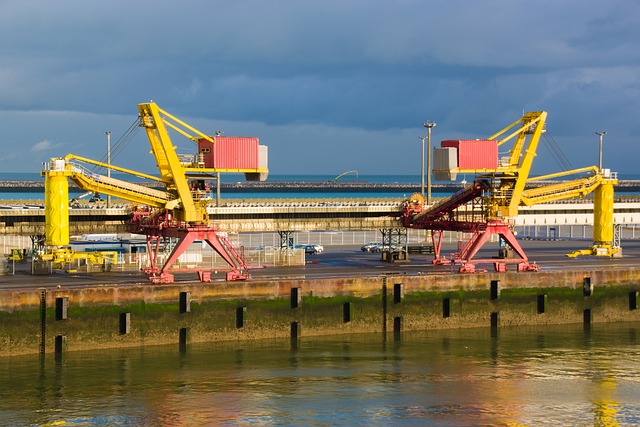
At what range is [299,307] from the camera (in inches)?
3002

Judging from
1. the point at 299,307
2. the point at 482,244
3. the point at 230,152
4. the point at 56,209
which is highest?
the point at 230,152

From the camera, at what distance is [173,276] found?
267 ft

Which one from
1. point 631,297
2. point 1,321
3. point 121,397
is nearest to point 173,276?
point 1,321

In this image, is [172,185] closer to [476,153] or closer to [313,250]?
[476,153]

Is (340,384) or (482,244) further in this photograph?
(482,244)

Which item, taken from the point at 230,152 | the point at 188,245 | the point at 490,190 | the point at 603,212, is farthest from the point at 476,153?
the point at 188,245

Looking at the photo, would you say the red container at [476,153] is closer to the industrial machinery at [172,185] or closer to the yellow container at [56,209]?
the industrial machinery at [172,185]

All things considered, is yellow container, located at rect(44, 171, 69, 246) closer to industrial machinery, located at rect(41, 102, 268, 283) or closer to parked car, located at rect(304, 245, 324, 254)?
industrial machinery, located at rect(41, 102, 268, 283)

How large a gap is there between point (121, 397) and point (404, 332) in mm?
26224

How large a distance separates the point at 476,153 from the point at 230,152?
2153cm

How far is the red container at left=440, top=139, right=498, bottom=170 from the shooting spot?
90.4 meters

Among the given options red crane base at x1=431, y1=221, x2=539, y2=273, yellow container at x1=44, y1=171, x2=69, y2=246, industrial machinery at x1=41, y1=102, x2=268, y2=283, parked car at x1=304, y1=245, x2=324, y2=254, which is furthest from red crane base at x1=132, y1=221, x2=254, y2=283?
parked car at x1=304, y1=245, x2=324, y2=254

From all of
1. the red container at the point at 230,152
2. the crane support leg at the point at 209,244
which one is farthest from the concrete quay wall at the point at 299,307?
the red container at the point at 230,152

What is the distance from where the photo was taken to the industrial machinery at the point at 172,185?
8088 cm
